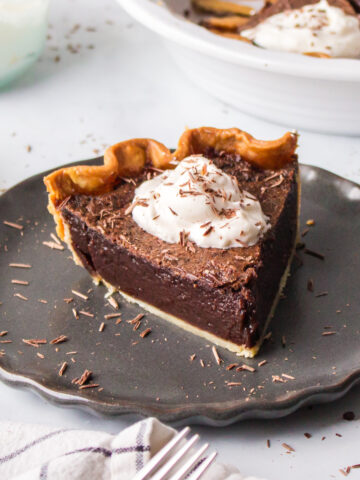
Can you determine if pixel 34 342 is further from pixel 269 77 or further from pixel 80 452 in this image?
pixel 269 77

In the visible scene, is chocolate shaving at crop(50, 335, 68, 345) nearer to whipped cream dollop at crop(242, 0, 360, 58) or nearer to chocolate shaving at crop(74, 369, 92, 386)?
chocolate shaving at crop(74, 369, 92, 386)

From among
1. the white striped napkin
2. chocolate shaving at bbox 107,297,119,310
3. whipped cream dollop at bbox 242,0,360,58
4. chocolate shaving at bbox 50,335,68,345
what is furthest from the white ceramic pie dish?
the white striped napkin

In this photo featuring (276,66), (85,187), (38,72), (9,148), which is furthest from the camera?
(38,72)

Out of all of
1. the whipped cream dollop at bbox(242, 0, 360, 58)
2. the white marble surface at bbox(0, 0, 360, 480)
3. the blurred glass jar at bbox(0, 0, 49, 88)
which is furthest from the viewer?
the blurred glass jar at bbox(0, 0, 49, 88)

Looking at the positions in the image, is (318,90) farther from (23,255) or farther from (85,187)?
(23,255)

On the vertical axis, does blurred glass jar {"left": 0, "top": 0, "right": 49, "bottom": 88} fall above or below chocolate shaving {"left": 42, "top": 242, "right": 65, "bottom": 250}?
above

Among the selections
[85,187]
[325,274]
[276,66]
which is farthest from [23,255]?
[276,66]

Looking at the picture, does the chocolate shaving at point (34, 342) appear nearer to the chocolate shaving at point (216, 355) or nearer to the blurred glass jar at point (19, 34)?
the chocolate shaving at point (216, 355)
